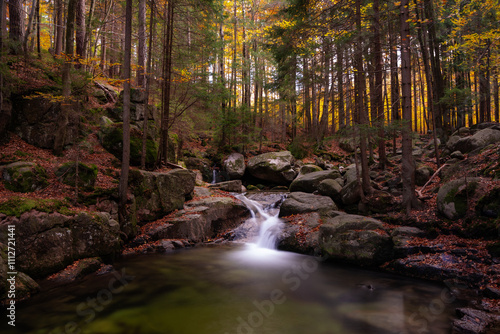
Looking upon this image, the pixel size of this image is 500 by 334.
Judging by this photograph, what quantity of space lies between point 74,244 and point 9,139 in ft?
15.7

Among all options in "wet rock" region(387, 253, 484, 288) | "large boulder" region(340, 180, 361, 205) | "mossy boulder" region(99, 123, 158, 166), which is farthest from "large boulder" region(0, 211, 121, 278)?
"large boulder" region(340, 180, 361, 205)

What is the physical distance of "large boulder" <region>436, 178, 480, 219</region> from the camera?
6988mm

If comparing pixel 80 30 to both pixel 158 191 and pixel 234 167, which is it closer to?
pixel 158 191

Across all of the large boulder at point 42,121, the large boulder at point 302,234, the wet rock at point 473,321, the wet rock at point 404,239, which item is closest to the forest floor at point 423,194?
the wet rock at point 404,239

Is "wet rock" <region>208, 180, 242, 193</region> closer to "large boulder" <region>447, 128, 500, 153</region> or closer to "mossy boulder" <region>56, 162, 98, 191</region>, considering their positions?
"mossy boulder" <region>56, 162, 98, 191</region>

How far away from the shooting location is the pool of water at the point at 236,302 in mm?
4562

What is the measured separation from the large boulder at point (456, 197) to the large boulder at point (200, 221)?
7556 mm

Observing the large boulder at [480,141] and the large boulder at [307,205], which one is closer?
the large boulder at [480,141]

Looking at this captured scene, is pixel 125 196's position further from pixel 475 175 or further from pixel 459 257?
pixel 475 175

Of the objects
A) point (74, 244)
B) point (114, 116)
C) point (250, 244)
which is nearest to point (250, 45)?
point (114, 116)

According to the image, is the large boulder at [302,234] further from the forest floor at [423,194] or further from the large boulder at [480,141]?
the large boulder at [480,141]

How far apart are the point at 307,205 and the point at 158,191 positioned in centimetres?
632

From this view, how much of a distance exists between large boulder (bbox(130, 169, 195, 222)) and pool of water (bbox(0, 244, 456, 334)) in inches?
91.5

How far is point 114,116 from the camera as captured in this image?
12.2m
